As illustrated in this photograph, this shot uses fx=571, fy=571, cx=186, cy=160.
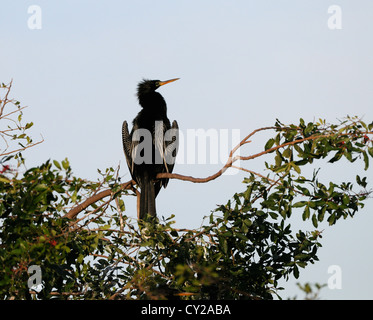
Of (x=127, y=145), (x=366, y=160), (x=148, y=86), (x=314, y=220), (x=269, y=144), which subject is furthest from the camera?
(x=148, y=86)

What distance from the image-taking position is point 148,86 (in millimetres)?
8477

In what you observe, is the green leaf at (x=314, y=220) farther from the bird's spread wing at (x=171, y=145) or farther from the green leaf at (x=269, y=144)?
the bird's spread wing at (x=171, y=145)

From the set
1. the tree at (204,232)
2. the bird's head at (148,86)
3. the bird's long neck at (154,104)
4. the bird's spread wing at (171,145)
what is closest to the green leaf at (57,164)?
the tree at (204,232)

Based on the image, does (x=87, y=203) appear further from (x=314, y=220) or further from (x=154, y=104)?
(x=154, y=104)

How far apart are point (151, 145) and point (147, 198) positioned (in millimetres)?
1006

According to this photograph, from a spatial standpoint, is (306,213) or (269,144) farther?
(269,144)

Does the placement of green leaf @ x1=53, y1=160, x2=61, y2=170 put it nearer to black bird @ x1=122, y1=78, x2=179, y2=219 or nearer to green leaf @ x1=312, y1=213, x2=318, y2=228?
green leaf @ x1=312, y1=213, x2=318, y2=228

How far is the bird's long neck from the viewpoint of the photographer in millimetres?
7836

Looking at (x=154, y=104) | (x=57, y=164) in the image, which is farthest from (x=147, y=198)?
(x=57, y=164)

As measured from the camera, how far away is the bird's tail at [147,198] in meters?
6.64

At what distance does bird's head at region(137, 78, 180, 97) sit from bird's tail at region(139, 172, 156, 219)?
1721mm

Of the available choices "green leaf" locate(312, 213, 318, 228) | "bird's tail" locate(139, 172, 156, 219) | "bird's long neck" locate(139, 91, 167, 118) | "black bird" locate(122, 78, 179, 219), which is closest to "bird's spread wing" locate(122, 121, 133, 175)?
"black bird" locate(122, 78, 179, 219)
